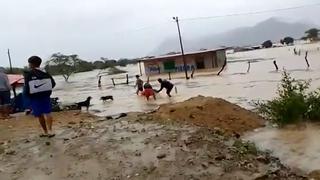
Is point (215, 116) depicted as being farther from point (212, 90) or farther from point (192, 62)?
point (192, 62)

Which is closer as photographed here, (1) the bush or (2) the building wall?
(1) the bush

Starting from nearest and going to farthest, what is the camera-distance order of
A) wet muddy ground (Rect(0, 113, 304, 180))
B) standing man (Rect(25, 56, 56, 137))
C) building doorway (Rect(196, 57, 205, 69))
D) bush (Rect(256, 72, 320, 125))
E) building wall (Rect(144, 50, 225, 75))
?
1. wet muddy ground (Rect(0, 113, 304, 180))
2. standing man (Rect(25, 56, 56, 137))
3. bush (Rect(256, 72, 320, 125))
4. building wall (Rect(144, 50, 225, 75))
5. building doorway (Rect(196, 57, 205, 69))

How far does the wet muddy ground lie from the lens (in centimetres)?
570

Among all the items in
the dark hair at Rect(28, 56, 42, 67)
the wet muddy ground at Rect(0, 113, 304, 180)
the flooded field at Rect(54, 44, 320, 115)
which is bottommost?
the flooded field at Rect(54, 44, 320, 115)

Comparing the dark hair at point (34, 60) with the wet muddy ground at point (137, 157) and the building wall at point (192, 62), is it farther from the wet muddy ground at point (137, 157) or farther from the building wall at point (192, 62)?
the building wall at point (192, 62)

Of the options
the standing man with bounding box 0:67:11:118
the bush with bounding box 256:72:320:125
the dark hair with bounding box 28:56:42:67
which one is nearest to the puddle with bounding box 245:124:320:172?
the bush with bounding box 256:72:320:125

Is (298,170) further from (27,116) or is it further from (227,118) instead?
(27,116)

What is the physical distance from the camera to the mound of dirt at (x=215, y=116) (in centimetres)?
1131

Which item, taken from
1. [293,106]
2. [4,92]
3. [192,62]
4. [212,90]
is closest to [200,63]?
[192,62]

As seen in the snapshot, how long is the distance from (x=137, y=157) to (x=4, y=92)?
9.69 meters

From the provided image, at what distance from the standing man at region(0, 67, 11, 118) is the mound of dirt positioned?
16.0 feet

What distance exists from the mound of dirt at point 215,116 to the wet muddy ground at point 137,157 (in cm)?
→ 328

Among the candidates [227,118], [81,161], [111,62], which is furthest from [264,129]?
[111,62]

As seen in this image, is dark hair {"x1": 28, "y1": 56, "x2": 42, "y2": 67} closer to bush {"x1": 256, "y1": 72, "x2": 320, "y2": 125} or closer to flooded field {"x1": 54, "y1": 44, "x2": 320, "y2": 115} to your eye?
bush {"x1": 256, "y1": 72, "x2": 320, "y2": 125}
